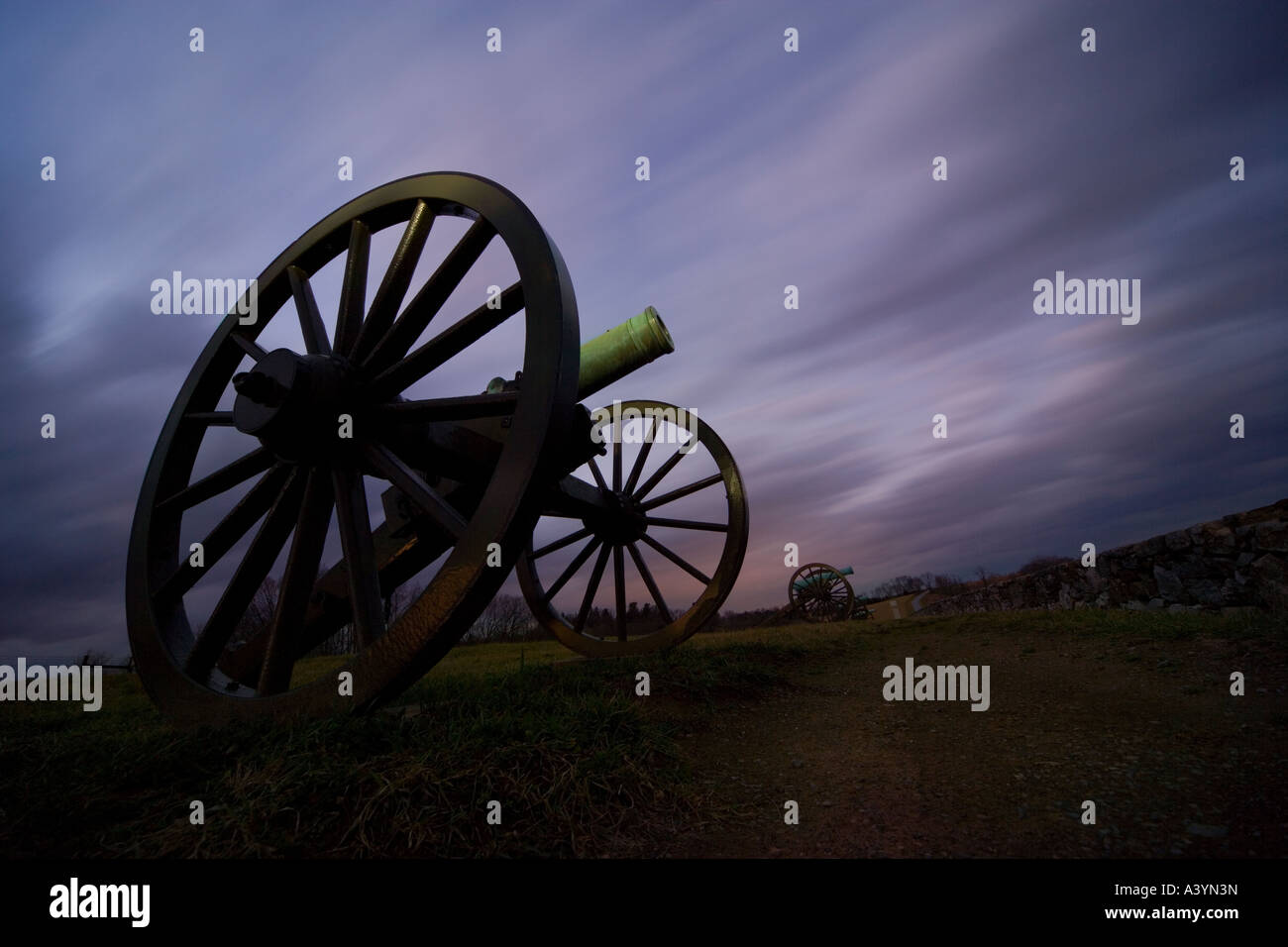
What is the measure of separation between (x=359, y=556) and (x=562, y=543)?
478 centimetres

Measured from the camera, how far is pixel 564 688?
4.50 metres

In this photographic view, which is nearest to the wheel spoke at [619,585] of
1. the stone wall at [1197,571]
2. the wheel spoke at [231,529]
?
the wheel spoke at [231,529]

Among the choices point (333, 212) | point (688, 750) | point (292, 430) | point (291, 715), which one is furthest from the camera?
point (333, 212)

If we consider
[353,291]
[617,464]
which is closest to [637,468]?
[617,464]

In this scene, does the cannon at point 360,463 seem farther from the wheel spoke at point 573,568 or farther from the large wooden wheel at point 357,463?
the wheel spoke at point 573,568

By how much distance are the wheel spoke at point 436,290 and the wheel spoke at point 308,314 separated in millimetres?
431

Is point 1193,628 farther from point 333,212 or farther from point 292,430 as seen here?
point 333,212

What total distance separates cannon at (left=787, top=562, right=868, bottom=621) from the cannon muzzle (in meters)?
10.2

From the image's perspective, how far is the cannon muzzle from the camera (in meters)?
5.33

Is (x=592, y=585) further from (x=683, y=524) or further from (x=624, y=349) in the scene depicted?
(x=624, y=349)

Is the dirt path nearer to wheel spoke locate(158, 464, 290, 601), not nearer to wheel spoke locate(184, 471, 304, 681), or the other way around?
wheel spoke locate(184, 471, 304, 681)
